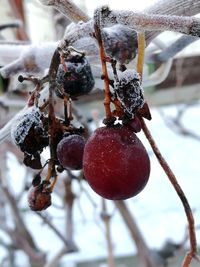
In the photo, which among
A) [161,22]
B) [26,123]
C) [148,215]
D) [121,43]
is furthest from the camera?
[148,215]

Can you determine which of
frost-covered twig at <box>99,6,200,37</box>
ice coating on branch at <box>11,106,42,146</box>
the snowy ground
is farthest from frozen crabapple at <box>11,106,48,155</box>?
the snowy ground

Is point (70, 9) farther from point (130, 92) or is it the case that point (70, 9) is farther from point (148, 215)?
point (148, 215)

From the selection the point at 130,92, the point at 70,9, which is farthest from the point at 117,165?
the point at 70,9

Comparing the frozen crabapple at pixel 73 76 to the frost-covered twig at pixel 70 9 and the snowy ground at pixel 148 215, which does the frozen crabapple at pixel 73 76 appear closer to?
the frost-covered twig at pixel 70 9

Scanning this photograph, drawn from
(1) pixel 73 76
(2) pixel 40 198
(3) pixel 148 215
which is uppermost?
(1) pixel 73 76

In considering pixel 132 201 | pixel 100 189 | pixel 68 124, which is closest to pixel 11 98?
pixel 68 124

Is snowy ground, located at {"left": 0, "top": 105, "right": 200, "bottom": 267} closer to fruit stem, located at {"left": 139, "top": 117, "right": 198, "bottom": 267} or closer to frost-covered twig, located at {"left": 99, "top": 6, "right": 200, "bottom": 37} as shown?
fruit stem, located at {"left": 139, "top": 117, "right": 198, "bottom": 267}

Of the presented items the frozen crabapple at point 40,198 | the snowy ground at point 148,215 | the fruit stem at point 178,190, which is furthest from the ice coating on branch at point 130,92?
the snowy ground at point 148,215
